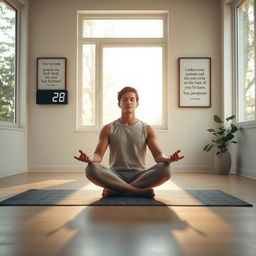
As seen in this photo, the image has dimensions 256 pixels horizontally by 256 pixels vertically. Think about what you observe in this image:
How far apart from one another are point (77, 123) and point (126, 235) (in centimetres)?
403

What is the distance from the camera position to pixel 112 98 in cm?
562

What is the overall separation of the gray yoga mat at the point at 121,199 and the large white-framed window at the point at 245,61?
1881 mm

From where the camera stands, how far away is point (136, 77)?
18.6 ft

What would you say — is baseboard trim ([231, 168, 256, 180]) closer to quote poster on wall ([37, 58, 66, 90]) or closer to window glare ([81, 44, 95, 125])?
window glare ([81, 44, 95, 125])

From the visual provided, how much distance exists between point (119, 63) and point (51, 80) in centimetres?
112

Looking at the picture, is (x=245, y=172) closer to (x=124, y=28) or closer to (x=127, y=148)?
(x=127, y=148)

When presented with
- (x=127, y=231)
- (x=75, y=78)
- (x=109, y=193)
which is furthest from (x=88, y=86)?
(x=127, y=231)

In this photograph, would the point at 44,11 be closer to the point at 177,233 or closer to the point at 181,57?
the point at 181,57

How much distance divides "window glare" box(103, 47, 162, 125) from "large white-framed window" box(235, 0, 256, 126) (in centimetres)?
122

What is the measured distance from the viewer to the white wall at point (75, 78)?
542cm

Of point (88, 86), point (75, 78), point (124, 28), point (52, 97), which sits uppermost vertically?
point (124, 28)

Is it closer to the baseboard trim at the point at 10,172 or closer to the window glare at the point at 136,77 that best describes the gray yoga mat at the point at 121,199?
the baseboard trim at the point at 10,172

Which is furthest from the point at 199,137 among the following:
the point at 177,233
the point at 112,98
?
the point at 177,233

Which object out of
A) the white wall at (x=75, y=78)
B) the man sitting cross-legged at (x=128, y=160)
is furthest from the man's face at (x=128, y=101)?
the white wall at (x=75, y=78)
